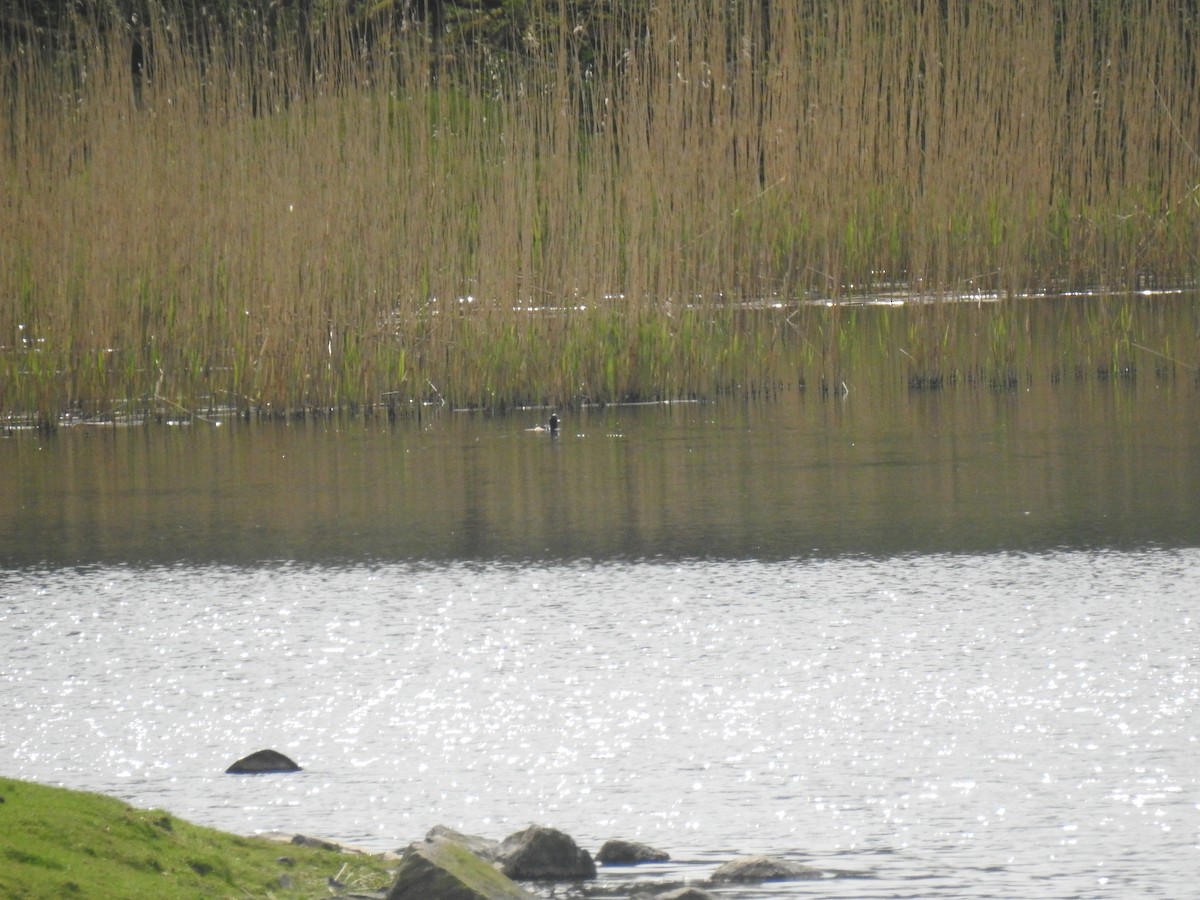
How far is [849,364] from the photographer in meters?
7.51

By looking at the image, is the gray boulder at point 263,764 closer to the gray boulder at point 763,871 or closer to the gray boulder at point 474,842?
the gray boulder at point 474,842

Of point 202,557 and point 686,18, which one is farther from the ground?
point 686,18

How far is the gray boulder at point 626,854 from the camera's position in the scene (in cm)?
223

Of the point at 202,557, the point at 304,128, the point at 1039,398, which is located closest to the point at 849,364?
the point at 1039,398

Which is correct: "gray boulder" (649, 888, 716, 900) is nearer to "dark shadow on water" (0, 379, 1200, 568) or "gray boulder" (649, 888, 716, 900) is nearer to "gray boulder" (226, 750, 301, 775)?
"gray boulder" (226, 750, 301, 775)

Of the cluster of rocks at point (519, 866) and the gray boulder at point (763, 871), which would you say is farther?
the gray boulder at point (763, 871)

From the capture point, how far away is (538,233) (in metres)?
7.46

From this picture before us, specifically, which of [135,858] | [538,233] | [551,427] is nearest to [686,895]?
[135,858]

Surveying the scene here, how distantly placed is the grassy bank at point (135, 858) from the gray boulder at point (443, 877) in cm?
13

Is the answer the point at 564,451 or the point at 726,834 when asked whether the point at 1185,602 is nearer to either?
the point at 726,834

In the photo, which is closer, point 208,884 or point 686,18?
point 208,884

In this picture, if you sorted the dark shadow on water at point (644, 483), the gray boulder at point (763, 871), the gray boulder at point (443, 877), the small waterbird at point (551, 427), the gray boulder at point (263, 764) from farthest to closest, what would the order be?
1. the small waterbird at point (551, 427)
2. the dark shadow on water at point (644, 483)
3. the gray boulder at point (263, 764)
4. the gray boulder at point (763, 871)
5. the gray boulder at point (443, 877)

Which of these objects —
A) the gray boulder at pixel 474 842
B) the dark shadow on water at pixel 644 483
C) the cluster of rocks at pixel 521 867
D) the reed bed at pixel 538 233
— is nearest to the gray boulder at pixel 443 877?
the cluster of rocks at pixel 521 867

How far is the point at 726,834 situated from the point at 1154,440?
355cm
